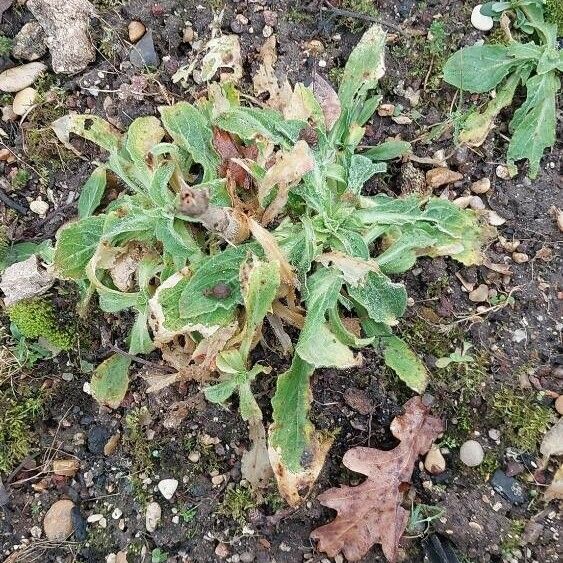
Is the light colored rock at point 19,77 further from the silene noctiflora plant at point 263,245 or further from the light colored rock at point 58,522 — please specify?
the light colored rock at point 58,522

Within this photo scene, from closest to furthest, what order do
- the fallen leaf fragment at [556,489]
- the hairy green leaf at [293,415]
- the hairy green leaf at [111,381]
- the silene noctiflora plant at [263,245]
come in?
1. the silene noctiflora plant at [263,245]
2. the hairy green leaf at [293,415]
3. the fallen leaf fragment at [556,489]
4. the hairy green leaf at [111,381]

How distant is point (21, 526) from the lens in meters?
2.77

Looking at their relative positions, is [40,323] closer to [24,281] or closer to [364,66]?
[24,281]

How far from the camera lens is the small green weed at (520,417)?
107 inches

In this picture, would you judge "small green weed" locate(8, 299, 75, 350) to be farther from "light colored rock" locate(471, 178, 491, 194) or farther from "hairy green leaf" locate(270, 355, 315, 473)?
"light colored rock" locate(471, 178, 491, 194)

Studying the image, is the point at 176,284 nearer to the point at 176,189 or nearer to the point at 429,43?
the point at 176,189

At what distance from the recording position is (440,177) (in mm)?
2920

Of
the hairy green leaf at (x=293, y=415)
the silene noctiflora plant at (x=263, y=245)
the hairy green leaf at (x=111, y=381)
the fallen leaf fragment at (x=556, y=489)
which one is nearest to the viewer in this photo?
the silene noctiflora plant at (x=263, y=245)

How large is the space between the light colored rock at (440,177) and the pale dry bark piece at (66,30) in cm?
152

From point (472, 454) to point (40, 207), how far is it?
6.69ft

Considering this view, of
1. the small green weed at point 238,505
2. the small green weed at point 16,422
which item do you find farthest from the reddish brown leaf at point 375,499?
the small green weed at point 16,422

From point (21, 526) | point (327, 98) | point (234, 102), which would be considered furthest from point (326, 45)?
point (21, 526)

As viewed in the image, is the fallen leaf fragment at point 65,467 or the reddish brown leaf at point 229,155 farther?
the fallen leaf fragment at point 65,467

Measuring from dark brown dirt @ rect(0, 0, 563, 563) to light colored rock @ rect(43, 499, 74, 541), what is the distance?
2.1 inches
